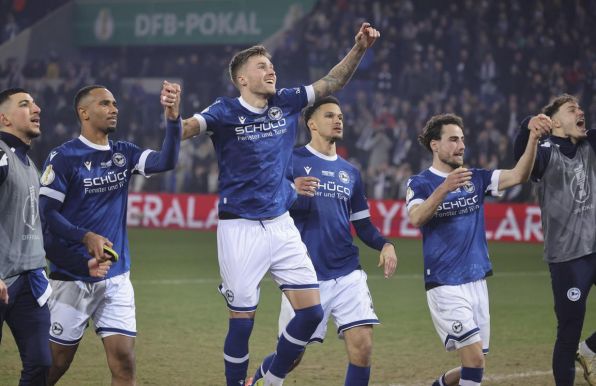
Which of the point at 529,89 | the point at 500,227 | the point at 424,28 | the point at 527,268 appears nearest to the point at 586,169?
the point at 527,268

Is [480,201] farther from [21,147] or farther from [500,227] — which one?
[500,227]

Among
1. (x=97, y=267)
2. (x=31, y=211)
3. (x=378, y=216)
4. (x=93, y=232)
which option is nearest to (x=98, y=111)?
(x=93, y=232)

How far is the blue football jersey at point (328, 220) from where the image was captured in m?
7.71

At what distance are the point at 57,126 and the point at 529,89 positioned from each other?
13.3m

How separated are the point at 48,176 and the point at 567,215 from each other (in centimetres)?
384

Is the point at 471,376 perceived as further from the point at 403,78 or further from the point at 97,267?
the point at 403,78

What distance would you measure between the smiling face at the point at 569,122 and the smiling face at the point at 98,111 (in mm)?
3392

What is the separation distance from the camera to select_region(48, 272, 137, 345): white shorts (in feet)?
22.0

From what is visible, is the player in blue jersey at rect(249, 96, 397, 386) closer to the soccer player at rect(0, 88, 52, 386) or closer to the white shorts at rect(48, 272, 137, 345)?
the white shorts at rect(48, 272, 137, 345)

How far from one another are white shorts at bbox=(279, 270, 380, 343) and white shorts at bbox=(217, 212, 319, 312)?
2.29 ft

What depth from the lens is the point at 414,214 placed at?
7066mm

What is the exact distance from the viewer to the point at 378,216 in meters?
22.5

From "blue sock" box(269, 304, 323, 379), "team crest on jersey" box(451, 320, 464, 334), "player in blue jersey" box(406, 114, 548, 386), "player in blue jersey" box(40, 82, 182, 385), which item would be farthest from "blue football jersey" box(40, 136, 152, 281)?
"team crest on jersey" box(451, 320, 464, 334)

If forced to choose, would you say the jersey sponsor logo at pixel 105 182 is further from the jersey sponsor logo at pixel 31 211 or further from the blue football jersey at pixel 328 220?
the blue football jersey at pixel 328 220
